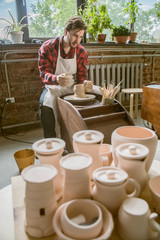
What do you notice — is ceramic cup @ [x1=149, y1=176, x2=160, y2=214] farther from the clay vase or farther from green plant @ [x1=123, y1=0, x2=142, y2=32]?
green plant @ [x1=123, y1=0, x2=142, y2=32]

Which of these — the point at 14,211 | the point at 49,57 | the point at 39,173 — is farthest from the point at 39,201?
the point at 49,57

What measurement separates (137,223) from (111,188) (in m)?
0.10

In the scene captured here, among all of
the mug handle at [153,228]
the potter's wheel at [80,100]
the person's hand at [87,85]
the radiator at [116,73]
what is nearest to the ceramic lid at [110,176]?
the mug handle at [153,228]

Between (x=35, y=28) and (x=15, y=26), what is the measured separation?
1.33ft

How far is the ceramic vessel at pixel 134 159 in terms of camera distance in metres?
0.58

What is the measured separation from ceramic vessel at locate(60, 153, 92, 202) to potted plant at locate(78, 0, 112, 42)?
8.65ft

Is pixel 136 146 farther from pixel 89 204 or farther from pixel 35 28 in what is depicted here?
pixel 35 28

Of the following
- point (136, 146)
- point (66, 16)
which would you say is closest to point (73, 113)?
point (136, 146)

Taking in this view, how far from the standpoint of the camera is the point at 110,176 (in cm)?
54

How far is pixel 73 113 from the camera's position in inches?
53.4

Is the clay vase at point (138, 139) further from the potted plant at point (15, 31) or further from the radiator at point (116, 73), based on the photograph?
the radiator at point (116, 73)

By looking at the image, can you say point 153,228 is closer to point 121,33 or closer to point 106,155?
point 106,155

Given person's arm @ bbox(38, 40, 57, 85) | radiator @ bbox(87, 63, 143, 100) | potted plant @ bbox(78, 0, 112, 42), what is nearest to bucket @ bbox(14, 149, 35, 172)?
person's arm @ bbox(38, 40, 57, 85)

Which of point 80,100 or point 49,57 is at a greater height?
point 49,57
